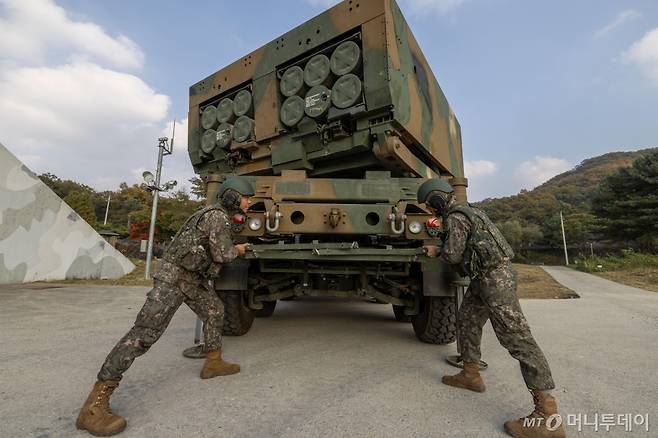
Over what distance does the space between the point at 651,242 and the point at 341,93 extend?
27.8 meters

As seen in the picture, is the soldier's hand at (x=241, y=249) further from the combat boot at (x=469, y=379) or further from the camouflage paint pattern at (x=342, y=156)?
the combat boot at (x=469, y=379)

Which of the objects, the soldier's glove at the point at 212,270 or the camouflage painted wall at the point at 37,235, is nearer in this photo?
the soldier's glove at the point at 212,270

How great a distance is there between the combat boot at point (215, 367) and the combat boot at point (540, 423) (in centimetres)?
185

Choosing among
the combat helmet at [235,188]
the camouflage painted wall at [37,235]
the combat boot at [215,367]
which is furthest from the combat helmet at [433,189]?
the camouflage painted wall at [37,235]

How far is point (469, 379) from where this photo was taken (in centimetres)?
239

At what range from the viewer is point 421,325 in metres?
3.55

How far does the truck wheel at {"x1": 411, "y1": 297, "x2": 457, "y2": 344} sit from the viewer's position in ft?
10.7

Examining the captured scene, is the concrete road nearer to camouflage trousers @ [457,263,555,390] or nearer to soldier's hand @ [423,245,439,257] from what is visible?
camouflage trousers @ [457,263,555,390]

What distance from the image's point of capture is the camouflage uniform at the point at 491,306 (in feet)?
6.39

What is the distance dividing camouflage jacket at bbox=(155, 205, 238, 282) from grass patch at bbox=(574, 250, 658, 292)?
1372cm

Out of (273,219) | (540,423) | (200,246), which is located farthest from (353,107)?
(540,423)

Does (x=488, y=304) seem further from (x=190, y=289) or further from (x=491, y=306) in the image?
(x=190, y=289)

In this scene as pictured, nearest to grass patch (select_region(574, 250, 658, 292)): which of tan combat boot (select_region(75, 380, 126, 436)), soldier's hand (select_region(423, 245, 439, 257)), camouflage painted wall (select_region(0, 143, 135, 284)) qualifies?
soldier's hand (select_region(423, 245, 439, 257))

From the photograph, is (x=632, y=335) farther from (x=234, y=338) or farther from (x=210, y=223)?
(x=210, y=223)
